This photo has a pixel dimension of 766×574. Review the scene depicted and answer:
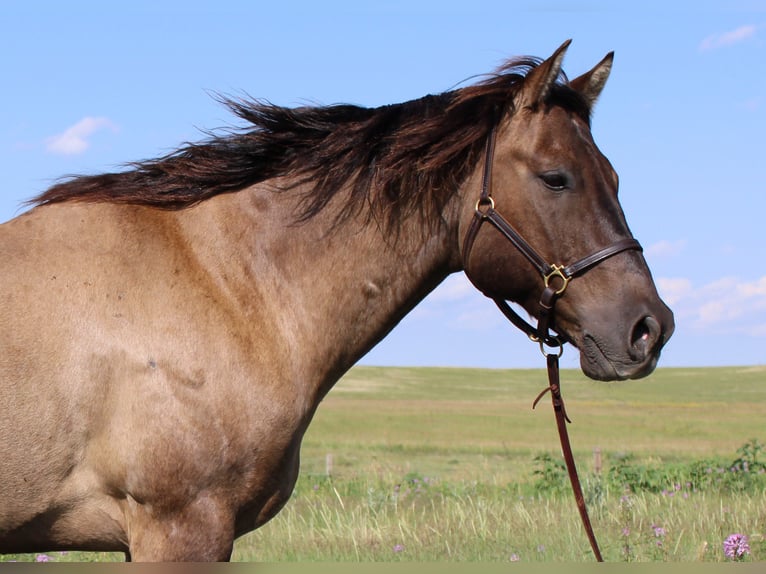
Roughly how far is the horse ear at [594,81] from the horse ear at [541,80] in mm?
213

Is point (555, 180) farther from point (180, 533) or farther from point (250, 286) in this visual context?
point (180, 533)

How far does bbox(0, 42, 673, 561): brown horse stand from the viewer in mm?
3617

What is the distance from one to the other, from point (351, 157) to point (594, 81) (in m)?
1.27

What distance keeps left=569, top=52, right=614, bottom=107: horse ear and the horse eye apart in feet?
1.90

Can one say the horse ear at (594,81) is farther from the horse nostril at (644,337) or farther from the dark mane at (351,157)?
the horse nostril at (644,337)

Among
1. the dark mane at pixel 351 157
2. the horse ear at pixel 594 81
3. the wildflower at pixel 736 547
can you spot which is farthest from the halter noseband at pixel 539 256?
the wildflower at pixel 736 547

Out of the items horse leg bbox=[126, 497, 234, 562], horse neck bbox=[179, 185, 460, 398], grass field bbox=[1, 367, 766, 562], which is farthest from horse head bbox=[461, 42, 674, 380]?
horse leg bbox=[126, 497, 234, 562]

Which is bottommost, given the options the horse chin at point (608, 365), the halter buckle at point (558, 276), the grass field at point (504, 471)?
the grass field at point (504, 471)

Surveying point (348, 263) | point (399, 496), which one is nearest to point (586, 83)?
point (348, 263)

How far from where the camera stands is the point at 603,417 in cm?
4388

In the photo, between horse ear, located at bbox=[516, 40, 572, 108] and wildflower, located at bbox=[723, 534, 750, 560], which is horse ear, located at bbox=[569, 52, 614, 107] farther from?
wildflower, located at bbox=[723, 534, 750, 560]

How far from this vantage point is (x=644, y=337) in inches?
149

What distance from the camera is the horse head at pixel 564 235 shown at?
3812 millimetres

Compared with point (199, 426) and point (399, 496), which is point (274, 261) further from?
point (399, 496)
